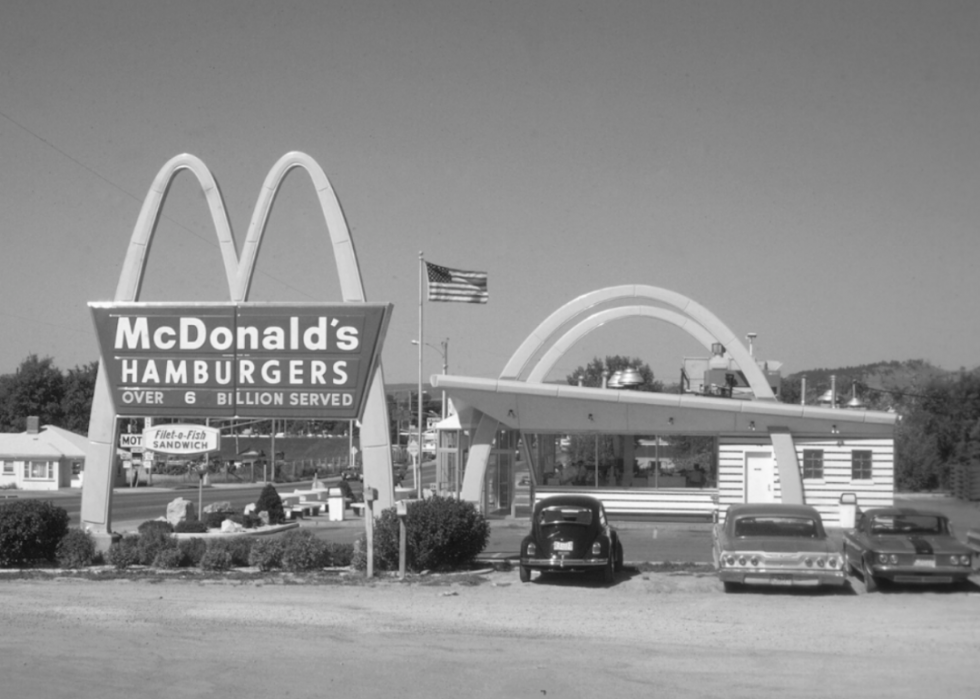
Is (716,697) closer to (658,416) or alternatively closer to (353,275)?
(353,275)

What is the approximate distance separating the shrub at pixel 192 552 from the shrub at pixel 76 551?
1.73 meters

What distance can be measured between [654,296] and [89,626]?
1965 cm

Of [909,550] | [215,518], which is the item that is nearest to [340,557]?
[909,550]

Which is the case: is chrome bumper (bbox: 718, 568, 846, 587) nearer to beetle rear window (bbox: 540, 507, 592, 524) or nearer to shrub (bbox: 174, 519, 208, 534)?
beetle rear window (bbox: 540, 507, 592, 524)

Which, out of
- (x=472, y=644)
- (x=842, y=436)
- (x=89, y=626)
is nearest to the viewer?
(x=472, y=644)

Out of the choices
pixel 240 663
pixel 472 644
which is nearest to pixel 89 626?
pixel 240 663

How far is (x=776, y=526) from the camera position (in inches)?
698

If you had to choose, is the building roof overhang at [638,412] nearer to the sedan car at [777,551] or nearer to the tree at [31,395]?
the sedan car at [777,551]

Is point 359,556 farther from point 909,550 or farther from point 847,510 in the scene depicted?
point 847,510

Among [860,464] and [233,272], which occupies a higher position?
[233,272]

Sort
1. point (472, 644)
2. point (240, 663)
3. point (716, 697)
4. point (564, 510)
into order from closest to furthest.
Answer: point (716, 697)
point (240, 663)
point (472, 644)
point (564, 510)

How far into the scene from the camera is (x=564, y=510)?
1850 cm

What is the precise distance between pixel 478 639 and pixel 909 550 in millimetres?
7658

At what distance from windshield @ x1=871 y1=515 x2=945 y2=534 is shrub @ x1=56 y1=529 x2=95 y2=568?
14560 millimetres
